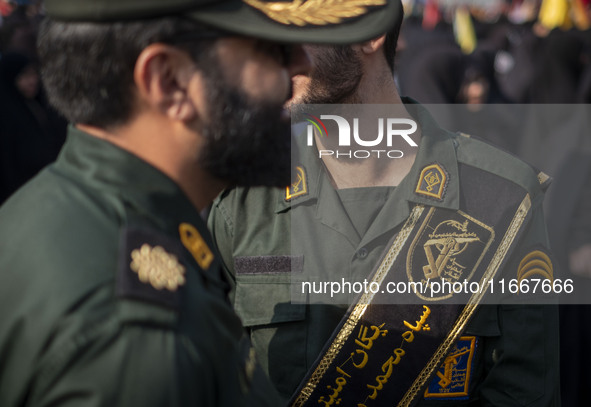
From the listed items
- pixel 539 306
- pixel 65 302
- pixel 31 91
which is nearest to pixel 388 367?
pixel 539 306

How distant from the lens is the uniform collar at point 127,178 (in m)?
1.31

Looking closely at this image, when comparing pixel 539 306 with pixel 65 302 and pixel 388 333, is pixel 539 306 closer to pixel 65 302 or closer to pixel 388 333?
pixel 388 333

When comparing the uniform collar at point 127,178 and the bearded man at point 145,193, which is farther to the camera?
the uniform collar at point 127,178

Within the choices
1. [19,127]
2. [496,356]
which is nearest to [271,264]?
[496,356]

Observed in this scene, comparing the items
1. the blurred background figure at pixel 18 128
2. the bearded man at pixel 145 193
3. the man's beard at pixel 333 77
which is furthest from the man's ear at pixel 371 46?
the blurred background figure at pixel 18 128

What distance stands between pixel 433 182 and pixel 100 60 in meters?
1.12

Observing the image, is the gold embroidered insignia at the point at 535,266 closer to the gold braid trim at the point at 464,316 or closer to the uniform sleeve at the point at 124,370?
the gold braid trim at the point at 464,316

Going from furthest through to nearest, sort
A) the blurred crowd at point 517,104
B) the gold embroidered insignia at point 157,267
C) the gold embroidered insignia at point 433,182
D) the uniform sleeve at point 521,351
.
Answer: the blurred crowd at point 517,104 < the gold embroidered insignia at point 433,182 < the uniform sleeve at point 521,351 < the gold embroidered insignia at point 157,267

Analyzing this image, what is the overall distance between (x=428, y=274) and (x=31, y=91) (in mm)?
5937

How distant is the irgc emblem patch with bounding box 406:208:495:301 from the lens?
6.94ft

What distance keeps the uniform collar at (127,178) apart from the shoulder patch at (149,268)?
58mm

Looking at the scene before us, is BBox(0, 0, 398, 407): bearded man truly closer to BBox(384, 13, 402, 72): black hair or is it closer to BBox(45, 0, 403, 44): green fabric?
BBox(45, 0, 403, 44): green fabric

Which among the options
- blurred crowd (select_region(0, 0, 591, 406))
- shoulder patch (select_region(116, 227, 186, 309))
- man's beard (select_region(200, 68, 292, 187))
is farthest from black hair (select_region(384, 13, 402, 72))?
blurred crowd (select_region(0, 0, 591, 406))

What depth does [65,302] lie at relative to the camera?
3.76 feet
